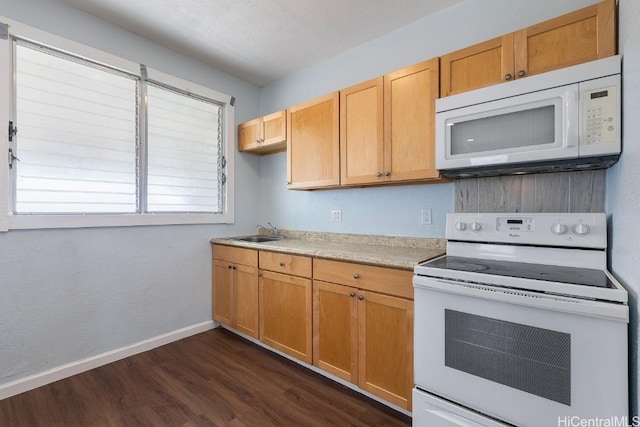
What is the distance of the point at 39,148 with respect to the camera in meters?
1.95

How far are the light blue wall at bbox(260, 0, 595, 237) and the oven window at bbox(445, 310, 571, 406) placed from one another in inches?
34.4

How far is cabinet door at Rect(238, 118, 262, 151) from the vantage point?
2910 mm

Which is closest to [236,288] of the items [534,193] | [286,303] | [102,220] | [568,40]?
[286,303]

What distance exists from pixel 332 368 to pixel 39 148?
97.6 inches

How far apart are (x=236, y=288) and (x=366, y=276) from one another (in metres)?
1.42

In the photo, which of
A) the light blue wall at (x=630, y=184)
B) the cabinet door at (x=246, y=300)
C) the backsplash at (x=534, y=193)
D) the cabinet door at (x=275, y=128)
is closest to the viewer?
the light blue wall at (x=630, y=184)

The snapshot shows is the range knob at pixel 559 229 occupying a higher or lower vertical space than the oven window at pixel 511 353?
higher

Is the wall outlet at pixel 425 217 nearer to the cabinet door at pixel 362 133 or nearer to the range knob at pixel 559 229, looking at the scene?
the cabinet door at pixel 362 133

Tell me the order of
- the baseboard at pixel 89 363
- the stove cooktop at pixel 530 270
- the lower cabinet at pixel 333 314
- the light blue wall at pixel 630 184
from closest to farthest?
the light blue wall at pixel 630 184 → the stove cooktop at pixel 530 270 → the lower cabinet at pixel 333 314 → the baseboard at pixel 89 363

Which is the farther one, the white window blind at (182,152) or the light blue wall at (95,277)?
the white window blind at (182,152)

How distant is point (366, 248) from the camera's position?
215cm

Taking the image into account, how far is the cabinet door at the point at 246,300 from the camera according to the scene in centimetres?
245

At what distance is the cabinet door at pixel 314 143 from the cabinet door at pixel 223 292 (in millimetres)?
1049

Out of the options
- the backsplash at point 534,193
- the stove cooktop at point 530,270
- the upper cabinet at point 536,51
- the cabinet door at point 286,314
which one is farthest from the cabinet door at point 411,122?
the cabinet door at point 286,314
